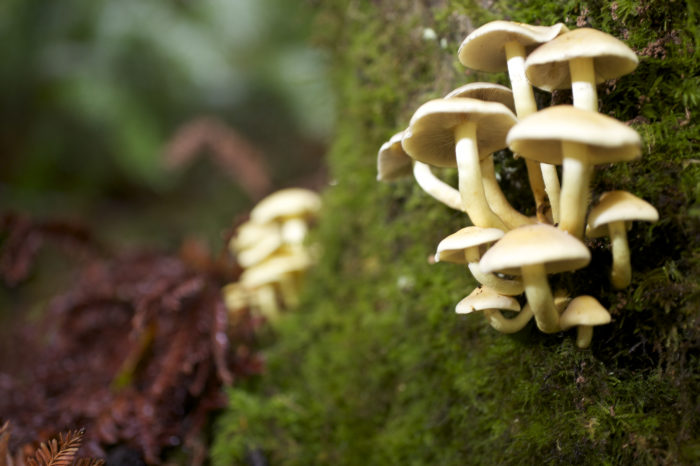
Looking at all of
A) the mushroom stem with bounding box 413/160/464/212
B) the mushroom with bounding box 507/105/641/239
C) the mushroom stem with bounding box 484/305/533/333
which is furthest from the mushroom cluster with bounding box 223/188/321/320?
the mushroom with bounding box 507/105/641/239

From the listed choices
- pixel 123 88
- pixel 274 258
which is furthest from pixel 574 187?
pixel 123 88

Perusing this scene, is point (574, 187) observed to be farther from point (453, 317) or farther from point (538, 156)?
point (453, 317)

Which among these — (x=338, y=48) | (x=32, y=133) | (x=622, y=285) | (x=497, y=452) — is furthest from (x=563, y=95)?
(x=32, y=133)

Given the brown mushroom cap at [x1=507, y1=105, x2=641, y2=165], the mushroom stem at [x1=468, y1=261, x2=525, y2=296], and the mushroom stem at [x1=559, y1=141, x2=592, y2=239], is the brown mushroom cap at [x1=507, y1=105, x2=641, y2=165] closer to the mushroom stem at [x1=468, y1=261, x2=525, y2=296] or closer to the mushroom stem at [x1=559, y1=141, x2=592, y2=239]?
the mushroom stem at [x1=559, y1=141, x2=592, y2=239]

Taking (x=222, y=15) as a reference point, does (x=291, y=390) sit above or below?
below

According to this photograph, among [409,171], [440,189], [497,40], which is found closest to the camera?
[497,40]

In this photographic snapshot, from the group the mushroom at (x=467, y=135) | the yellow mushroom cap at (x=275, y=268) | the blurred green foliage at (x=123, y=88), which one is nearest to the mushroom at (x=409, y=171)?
the mushroom at (x=467, y=135)

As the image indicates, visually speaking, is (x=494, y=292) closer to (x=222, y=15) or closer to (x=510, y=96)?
(x=510, y=96)
